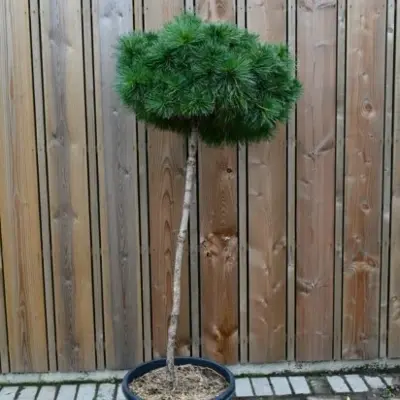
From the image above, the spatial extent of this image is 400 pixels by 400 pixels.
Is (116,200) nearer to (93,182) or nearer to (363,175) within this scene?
(93,182)

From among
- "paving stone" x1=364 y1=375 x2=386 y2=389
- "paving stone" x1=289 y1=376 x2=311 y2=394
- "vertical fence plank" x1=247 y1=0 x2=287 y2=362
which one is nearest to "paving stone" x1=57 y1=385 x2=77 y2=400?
"vertical fence plank" x1=247 y1=0 x2=287 y2=362

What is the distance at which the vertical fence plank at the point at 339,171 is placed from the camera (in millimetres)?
2947

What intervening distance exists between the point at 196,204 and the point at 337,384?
1250 millimetres

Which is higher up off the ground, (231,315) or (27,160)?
(27,160)

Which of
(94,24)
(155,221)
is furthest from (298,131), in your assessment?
(94,24)

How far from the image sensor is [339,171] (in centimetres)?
303

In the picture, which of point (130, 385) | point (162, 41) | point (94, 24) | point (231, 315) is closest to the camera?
point (162, 41)

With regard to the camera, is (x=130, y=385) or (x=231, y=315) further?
(x=231, y=315)

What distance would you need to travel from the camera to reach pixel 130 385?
2.53 meters

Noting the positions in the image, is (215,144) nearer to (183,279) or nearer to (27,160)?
(183,279)

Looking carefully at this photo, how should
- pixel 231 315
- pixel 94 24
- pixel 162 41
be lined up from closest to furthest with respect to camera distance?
pixel 162 41 → pixel 94 24 → pixel 231 315

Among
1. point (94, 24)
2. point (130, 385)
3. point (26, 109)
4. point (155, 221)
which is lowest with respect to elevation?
point (130, 385)

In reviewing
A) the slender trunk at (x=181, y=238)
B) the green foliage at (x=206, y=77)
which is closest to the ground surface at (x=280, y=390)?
the slender trunk at (x=181, y=238)

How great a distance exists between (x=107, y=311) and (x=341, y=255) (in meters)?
1.33
